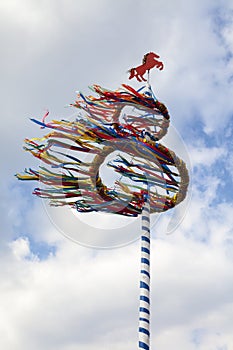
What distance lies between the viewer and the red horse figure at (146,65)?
1816cm

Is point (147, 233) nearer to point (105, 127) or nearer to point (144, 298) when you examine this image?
point (144, 298)

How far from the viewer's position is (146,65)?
18.2 meters

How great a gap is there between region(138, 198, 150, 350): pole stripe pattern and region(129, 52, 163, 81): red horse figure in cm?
414

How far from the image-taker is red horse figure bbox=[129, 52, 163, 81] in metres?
18.2

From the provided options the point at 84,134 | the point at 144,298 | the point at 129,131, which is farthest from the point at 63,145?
the point at 144,298

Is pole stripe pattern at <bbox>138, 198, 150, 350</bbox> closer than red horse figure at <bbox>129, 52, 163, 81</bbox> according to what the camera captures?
Yes

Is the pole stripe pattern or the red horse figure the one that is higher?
the red horse figure

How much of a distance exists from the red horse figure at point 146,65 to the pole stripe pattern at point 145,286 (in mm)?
4141

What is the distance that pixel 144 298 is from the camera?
53.1 feet

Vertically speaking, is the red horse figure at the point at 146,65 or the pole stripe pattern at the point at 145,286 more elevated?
the red horse figure at the point at 146,65

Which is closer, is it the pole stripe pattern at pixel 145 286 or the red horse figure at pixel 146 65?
the pole stripe pattern at pixel 145 286

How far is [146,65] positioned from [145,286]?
7.04 metres

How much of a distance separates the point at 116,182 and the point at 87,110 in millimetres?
2514

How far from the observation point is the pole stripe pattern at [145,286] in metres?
15.6
